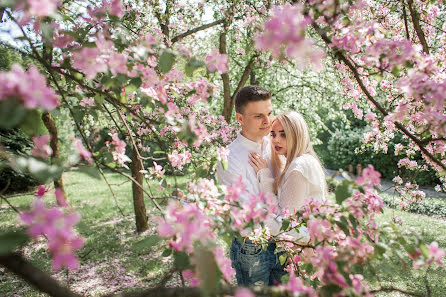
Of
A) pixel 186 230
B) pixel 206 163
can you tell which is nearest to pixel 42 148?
pixel 186 230

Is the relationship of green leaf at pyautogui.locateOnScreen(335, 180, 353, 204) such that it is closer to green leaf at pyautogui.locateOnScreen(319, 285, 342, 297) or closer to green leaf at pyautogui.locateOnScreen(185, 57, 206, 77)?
green leaf at pyautogui.locateOnScreen(319, 285, 342, 297)

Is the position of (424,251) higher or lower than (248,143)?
lower

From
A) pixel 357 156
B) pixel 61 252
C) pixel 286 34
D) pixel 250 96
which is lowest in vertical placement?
pixel 61 252

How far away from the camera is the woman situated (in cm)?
206

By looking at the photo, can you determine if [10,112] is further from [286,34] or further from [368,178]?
[368,178]

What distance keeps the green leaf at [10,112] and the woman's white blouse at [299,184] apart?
5.14 feet

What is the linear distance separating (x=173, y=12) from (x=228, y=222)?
4.80m

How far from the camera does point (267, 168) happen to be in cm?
235

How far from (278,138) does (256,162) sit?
0.23m

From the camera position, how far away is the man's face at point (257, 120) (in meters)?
2.43

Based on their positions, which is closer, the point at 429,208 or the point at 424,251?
the point at 424,251

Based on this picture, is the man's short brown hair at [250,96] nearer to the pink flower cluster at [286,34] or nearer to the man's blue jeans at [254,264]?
the man's blue jeans at [254,264]

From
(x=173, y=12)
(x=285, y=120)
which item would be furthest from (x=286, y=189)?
(x=173, y=12)

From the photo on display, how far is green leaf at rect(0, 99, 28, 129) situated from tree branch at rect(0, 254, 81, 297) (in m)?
0.33
